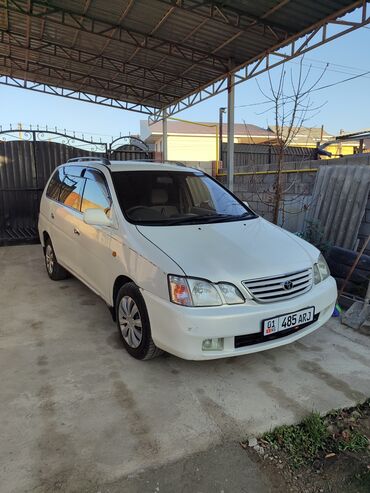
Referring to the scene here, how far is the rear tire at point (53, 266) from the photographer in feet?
17.1

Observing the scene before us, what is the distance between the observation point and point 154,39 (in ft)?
26.2

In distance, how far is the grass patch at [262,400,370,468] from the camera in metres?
2.17

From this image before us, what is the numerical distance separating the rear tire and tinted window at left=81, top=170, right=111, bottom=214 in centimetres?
141

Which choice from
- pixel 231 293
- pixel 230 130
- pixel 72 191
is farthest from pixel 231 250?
pixel 230 130

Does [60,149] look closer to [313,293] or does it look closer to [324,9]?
[324,9]

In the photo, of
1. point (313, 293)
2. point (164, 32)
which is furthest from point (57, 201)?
point (164, 32)

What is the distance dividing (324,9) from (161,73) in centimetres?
→ 527

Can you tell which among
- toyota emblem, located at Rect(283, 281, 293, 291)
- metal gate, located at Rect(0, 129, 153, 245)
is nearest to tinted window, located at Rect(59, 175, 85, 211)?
toyota emblem, located at Rect(283, 281, 293, 291)

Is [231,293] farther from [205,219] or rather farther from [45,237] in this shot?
[45,237]

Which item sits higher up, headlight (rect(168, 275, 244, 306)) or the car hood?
the car hood

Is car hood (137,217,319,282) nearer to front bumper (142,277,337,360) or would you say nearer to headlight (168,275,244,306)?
headlight (168,275,244,306)

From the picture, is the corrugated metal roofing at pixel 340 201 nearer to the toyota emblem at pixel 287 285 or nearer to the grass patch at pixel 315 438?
the toyota emblem at pixel 287 285

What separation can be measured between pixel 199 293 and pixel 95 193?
1.88 m

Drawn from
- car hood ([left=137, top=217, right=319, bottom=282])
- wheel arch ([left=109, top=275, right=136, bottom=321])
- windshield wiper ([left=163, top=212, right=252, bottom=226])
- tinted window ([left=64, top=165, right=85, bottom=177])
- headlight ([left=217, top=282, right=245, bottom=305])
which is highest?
tinted window ([left=64, top=165, right=85, bottom=177])
